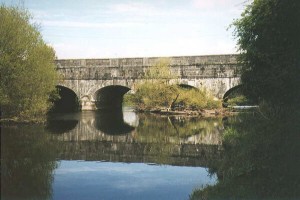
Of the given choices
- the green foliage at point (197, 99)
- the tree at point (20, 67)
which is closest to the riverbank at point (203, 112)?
the green foliage at point (197, 99)

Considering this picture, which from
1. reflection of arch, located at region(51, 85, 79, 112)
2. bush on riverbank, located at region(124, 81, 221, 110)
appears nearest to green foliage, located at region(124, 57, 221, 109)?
bush on riverbank, located at region(124, 81, 221, 110)

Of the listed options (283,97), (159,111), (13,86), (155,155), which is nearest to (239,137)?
(155,155)

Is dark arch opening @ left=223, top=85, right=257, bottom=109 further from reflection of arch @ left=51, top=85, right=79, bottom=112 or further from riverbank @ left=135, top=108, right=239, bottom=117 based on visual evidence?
reflection of arch @ left=51, top=85, right=79, bottom=112

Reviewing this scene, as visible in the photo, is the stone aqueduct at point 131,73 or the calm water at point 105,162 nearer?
the calm water at point 105,162

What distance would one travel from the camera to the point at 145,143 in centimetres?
1802

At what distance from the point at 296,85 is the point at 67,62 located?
31350 mm

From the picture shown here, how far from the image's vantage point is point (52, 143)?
679 inches

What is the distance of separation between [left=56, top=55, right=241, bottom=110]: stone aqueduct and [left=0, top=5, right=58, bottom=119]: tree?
489 inches

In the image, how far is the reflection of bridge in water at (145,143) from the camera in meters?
14.8

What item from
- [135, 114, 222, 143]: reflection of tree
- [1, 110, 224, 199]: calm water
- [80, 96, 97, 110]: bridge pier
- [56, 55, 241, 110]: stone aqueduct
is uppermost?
[56, 55, 241, 110]: stone aqueduct

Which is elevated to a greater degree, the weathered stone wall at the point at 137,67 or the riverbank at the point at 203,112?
the weathered stone wall at the point at 137,67

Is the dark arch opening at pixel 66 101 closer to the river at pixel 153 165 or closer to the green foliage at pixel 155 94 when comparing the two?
the green foliage at pixel 155 94

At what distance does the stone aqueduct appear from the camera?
116ft

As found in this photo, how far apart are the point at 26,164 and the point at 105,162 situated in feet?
9.16
